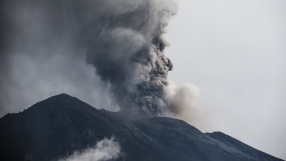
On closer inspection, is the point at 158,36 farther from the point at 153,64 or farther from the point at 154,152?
the point at 154,152

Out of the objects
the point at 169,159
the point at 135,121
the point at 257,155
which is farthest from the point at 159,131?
the point at 257,155

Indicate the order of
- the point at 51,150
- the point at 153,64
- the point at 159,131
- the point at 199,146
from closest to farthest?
the point at 51,150 → the point at 199,146 → the point at 159,131 → the point at 153,64

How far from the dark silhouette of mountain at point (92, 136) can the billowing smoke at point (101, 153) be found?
2.88ft

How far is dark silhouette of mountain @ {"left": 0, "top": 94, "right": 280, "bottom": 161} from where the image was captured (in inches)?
2278

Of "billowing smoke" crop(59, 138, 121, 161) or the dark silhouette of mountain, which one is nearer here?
"billowing smoke" crop(59, 138, 121, 161)

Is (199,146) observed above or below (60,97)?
below

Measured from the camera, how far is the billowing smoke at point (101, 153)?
57.2m

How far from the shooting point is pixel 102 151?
59.1 metres

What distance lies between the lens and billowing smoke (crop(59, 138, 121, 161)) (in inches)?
2250

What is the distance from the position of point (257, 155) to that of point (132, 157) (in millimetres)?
26998

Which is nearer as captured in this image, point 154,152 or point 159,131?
point 154,152

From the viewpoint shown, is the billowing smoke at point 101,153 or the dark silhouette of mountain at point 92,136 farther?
the dark silhouette of mountain at point 92,136

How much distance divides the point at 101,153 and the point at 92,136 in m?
4.40

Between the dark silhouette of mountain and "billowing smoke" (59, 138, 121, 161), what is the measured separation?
88cm
